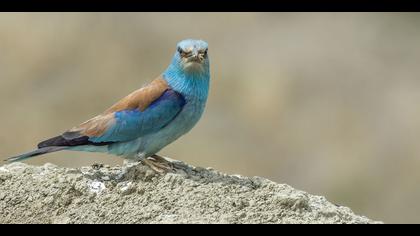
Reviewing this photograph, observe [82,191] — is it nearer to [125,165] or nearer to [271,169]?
[125,165]

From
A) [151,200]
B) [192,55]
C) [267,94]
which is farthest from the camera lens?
[267,94]

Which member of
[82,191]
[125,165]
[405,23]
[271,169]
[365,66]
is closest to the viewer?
[82,191]

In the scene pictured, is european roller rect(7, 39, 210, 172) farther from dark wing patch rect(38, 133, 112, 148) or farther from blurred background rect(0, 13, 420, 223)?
blurred background rect(0, 13, 420, 223)

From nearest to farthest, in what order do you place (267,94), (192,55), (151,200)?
(151,200) → (192,55) → (267,94)

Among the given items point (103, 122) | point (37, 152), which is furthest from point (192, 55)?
point (37, 152)

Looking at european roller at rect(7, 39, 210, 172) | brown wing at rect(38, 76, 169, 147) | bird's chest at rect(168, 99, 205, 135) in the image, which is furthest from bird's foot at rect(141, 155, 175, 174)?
brown wing at rect(38, 76, 169, 147)

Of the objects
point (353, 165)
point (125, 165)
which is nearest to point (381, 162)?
point (353, 165)

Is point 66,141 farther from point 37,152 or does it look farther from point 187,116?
point 187,116

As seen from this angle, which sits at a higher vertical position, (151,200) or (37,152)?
(37,152)
